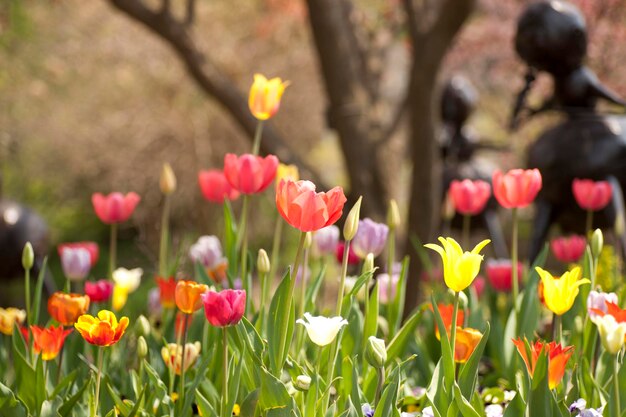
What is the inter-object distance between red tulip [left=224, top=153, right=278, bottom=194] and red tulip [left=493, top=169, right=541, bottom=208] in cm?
48

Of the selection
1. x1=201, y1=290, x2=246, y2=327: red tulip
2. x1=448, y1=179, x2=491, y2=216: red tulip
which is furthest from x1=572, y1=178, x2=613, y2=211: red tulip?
x1=201, y1=290, x2=246, y2=327: red tulip

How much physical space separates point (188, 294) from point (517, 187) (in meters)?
0.73

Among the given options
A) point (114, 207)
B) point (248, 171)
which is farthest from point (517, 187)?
point (114, 207)

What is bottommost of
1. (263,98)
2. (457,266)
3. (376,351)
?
(376,351)

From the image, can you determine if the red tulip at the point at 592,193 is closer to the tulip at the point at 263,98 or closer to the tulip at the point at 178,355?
the tulip at the point at 263,98

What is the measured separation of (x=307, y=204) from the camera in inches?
55.9

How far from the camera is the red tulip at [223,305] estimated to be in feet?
4.69

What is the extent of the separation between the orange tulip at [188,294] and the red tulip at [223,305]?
0.20 metres

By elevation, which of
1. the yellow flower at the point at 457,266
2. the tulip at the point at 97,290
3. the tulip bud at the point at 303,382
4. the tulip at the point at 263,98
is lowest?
the tulip at the point at 97,290

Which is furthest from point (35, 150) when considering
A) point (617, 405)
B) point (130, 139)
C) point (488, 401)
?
point (617, 405)

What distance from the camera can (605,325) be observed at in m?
1.34

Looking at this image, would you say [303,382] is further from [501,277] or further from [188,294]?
[501,277]

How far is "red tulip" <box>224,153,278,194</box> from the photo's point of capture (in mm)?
1853

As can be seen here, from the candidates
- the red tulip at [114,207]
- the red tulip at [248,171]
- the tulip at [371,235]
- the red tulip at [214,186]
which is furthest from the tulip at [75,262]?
the tulip at [371,235]
